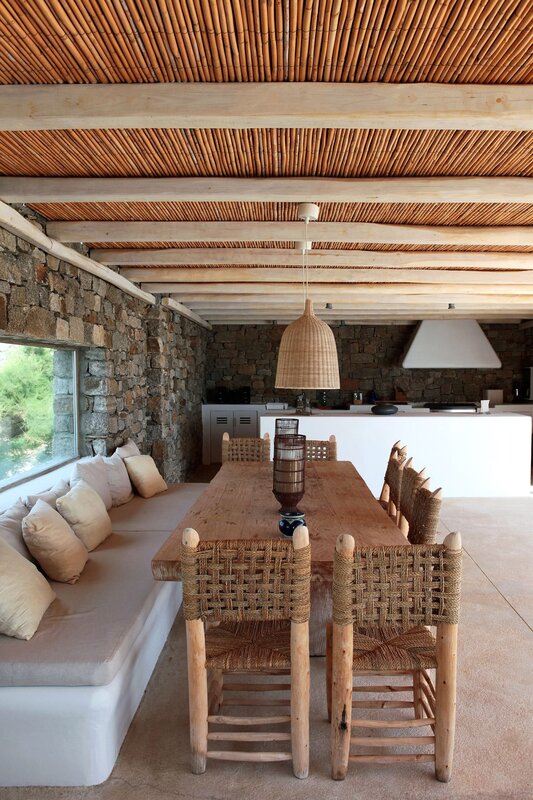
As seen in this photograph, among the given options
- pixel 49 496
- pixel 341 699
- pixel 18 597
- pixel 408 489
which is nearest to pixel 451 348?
pixel 408 489

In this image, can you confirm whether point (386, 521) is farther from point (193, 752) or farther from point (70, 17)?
point (70, 17)

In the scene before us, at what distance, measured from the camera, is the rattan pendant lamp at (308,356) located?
2613mm

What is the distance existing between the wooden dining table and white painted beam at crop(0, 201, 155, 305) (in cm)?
167

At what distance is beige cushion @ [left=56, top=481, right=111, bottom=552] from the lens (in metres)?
2.81

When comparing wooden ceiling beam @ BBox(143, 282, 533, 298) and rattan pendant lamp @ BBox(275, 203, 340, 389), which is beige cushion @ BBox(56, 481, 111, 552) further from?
wooden ceiling beam @ BBox(143, 282, 533, 298)

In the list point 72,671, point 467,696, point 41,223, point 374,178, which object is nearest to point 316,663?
point 467,696

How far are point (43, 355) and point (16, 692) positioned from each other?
7.76ft

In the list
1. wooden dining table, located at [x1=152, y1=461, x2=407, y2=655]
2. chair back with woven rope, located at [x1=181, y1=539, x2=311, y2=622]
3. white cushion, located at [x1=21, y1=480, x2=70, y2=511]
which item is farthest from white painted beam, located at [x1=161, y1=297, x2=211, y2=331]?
chair back with woven rope, located at [x1=181, y1=539, x2=311, y2=622]

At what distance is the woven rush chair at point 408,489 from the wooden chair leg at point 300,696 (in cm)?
107

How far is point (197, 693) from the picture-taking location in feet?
5.83

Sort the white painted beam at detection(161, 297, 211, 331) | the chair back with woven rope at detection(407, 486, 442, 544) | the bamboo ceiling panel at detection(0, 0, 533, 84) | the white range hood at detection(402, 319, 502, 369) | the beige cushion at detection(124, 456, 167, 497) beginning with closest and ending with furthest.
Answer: the bamboo ceiling panel at detection(0, 0, 533, 84), the chair back with woven rope at detection(407, 486, 442, 544), the beige cushion at detection(124, 456, 167, 497), the white painted beam at detection(161, 297, 211, 331), the white range hood at detection(402, 319, 502, 369)

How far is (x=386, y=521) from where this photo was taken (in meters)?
2.39

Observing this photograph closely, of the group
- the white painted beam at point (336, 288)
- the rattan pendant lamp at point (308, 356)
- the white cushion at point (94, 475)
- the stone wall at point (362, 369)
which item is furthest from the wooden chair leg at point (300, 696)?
the stone wall at point (362, 369)

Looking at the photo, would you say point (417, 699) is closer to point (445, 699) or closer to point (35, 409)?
point (445, 699)
